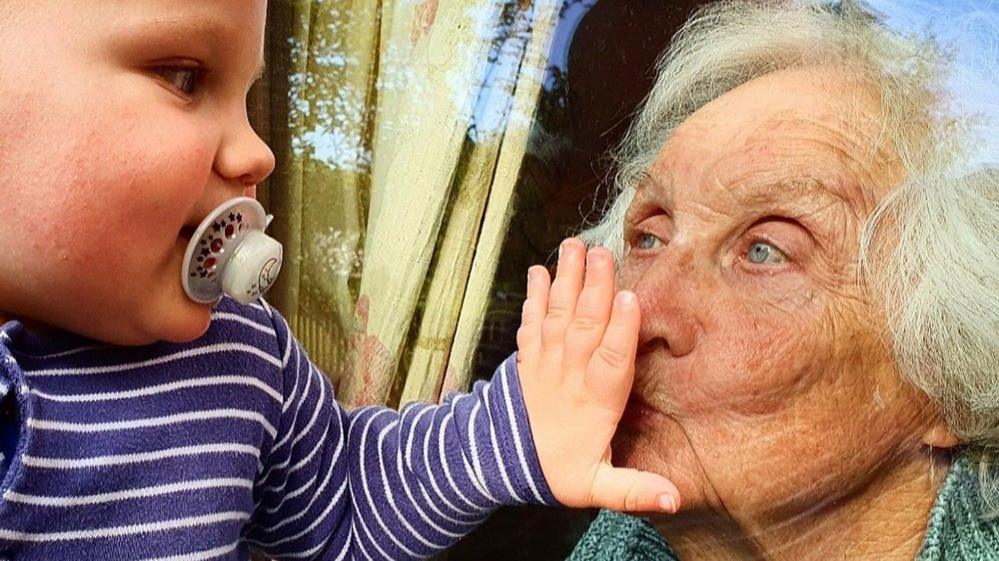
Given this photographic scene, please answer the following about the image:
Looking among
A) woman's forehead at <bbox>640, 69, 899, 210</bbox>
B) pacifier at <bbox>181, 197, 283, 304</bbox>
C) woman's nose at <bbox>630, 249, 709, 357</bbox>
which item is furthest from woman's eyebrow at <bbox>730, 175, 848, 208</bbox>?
pacifier at <bbox>181, 197, 283, 304</bbox>

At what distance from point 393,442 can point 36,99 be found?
0.64m

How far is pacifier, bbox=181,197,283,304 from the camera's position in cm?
92

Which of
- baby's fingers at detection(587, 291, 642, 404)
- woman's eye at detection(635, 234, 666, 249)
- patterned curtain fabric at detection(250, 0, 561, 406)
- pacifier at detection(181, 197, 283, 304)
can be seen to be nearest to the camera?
pacifier at detection(181, 197, 283, 304)

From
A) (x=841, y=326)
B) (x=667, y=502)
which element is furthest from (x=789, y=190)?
(x=667, y=502)

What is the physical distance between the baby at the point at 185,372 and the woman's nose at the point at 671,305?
0.43 feet

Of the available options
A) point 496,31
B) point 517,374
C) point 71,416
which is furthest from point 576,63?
point 71,416

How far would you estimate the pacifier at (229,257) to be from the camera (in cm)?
92

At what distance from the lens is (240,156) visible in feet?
3.04

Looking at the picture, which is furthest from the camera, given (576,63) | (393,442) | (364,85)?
(364,85)

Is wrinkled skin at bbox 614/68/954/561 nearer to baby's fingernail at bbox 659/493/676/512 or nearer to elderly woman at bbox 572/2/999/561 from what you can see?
elderly woman at bbox 572/2/999/561

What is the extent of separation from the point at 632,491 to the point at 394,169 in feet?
2.84

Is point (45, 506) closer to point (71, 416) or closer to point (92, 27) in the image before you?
point (71, 416)

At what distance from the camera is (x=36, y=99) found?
0.81m

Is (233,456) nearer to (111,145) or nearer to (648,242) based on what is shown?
(111,145)
